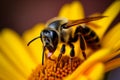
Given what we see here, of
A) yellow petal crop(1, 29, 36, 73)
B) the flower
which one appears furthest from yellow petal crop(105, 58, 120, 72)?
yellow petal crop(1, 29, 36, 73)

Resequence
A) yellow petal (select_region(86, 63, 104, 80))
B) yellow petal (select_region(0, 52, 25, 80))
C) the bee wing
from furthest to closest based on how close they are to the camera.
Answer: yellow petal (select_region(0, 52, 25, 80))
the bee wing
yellow petal (select_region(86, 63, 104, 80))

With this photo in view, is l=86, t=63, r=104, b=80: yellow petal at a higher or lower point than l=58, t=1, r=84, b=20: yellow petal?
lower

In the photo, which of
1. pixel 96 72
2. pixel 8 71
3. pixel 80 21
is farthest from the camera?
pixel 8 71

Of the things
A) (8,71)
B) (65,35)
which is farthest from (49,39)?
(8,71)

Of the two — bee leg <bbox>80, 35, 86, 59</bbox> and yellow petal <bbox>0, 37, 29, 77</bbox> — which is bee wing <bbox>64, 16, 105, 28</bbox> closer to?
bee leg <bbox>80, 35, 86, 59</bbox>

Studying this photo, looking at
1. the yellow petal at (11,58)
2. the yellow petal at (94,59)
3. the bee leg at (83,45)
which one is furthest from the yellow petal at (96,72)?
the yellow petal at (11,58)

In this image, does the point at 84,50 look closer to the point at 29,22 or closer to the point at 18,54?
the point at 18,54

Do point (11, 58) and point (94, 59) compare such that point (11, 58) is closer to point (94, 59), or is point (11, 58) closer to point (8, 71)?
point (8, 71)
